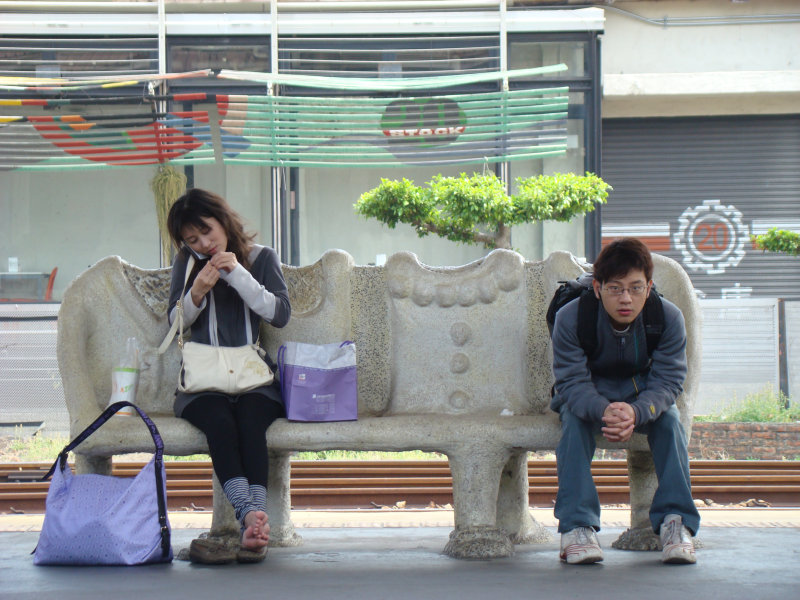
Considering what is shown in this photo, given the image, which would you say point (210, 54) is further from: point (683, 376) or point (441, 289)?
point (683, 376)

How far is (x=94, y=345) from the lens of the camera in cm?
487

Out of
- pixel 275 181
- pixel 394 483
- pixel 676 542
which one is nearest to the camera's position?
pixel 676 542

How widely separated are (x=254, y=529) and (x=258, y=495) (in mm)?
163

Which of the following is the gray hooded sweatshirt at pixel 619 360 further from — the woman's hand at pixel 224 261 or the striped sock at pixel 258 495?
the woman's hand at pixel 224 261

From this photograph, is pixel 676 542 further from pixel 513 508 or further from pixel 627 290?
pixel 513 508

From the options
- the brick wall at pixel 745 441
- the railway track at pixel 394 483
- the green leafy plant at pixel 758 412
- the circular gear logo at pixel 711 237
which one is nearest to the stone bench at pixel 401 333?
the railway track at pixel 394 483

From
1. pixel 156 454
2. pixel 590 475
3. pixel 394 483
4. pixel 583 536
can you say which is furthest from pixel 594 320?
pixel 394 483

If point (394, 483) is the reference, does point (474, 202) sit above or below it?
above

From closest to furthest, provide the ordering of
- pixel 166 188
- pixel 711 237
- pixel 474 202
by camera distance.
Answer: pixel 474 202 < pixel 166 188 < pixel 711 237

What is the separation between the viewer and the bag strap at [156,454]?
4.06 metres

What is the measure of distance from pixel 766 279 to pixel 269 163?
8268 millimetres

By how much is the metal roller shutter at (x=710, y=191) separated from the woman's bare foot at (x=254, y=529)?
43.5ft

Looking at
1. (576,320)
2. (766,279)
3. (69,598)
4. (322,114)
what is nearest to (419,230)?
(322,114)

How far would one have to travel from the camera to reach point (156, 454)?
4.11 metres
